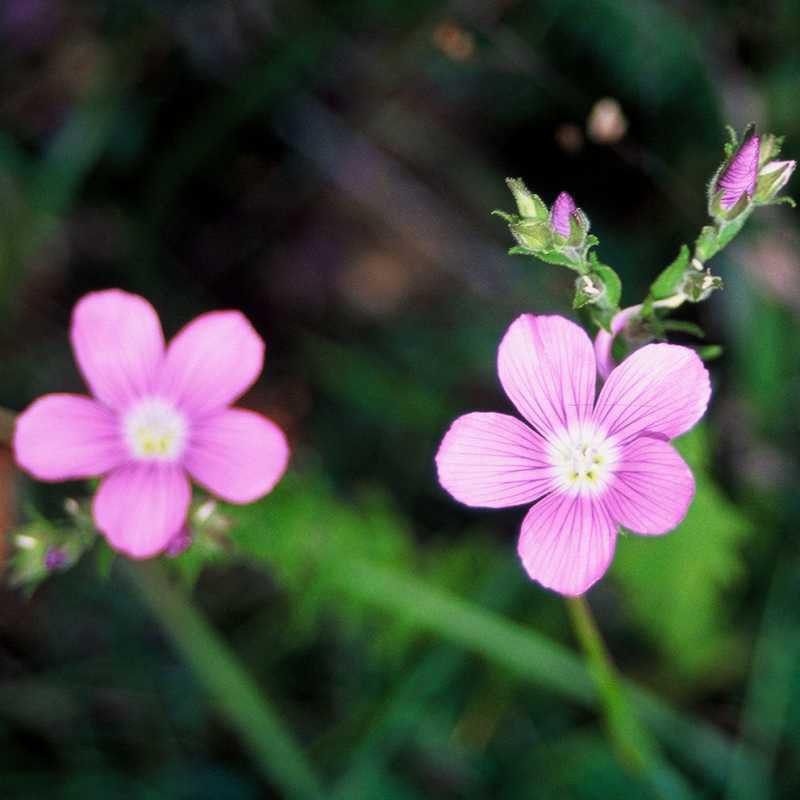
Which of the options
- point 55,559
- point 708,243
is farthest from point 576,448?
point 55,559

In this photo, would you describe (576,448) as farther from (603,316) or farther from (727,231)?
(727,231)

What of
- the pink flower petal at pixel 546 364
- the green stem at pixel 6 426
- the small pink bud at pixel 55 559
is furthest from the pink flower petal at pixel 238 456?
the green stem at pixel 6 426

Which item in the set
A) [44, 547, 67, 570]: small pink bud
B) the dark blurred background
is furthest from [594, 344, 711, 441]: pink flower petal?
[44, 547, 67, 570]: small pink bud

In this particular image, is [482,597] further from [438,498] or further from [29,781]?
[29,781]

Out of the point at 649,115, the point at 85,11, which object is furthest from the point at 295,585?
the point at 85,11

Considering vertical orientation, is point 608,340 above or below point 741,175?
below

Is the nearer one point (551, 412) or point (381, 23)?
point (551, 412)
